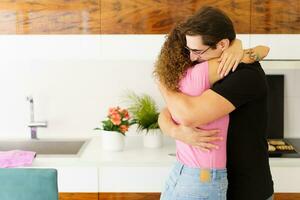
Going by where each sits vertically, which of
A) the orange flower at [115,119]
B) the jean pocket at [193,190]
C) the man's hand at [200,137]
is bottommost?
the jean pocket at [193,190]

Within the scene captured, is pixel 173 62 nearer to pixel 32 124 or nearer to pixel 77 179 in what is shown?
pixel 77 179

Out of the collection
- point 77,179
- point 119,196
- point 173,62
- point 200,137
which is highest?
point 173,62

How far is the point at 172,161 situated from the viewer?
2.48 m

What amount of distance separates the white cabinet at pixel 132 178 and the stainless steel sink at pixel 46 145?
1.63ft

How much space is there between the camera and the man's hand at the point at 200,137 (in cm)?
149

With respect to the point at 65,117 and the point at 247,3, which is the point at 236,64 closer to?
the point at 247,3

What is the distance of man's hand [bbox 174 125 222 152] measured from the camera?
1487 millimetres

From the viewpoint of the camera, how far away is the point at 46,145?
118 inches

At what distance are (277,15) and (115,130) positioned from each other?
1.11 meters

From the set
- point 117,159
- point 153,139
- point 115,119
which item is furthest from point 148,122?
point 117,159

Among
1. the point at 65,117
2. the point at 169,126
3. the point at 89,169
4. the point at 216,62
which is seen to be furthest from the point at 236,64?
the point at 65,117

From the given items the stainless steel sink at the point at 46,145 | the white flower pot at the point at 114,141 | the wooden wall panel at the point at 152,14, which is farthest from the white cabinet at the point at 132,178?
the wooden wall panel at the point at 152,14

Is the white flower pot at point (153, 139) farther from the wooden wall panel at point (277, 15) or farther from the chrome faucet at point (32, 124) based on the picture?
the wooden wall panel at point (277, 15)

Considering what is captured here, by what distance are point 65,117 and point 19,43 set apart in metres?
0.66
